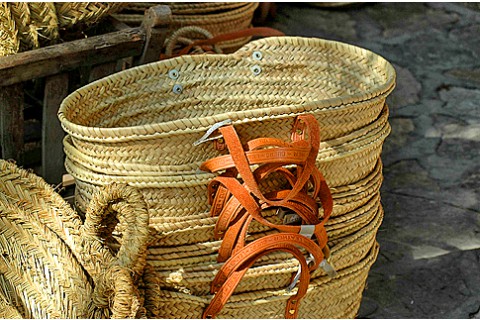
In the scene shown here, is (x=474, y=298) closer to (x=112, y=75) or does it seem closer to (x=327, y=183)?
(x=327, y=183)

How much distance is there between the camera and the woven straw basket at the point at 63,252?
3.83 ft

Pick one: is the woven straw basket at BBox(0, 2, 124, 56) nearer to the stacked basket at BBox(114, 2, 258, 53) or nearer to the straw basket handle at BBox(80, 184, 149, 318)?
the stacked basket at BBox(114, 2, 258, 53)

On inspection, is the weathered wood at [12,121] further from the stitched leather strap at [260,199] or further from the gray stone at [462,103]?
the gray stone at [462,103]

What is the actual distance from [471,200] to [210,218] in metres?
1.11

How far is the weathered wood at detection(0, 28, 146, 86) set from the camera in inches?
57.7

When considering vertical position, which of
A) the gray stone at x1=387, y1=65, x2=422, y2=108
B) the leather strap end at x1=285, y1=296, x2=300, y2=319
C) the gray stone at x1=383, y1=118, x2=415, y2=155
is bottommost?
the gray stone at x1=383, y1=118, x2=415, y2=155

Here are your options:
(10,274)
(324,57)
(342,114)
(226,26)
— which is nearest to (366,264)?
(342,114)

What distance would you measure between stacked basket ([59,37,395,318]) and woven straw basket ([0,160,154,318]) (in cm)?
8

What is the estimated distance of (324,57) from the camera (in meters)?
1.66

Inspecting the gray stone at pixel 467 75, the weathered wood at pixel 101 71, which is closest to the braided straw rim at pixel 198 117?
the weathered wood at pixel 101 71

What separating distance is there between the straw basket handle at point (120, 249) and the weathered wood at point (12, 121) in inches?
15.8

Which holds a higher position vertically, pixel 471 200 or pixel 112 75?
pixel 112 75

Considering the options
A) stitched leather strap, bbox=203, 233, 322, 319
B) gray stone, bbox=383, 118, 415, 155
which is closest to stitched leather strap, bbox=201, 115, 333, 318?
stitched leather strap, bbox=203, 233, 322, 319

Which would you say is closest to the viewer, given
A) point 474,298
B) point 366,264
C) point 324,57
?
point 366,264
